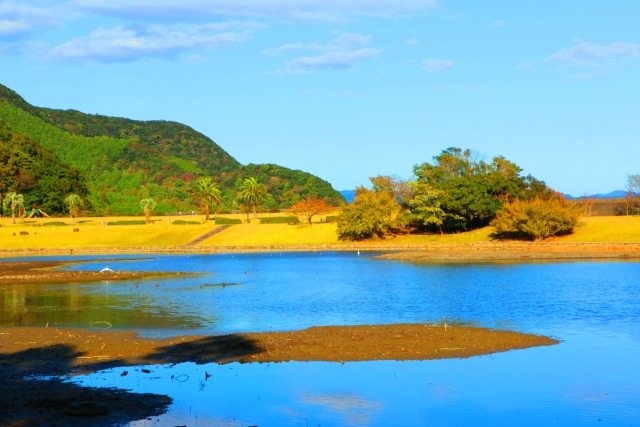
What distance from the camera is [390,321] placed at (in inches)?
1217

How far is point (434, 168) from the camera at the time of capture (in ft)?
341

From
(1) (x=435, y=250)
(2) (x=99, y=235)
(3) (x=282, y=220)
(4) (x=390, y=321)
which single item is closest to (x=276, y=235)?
(3) (x=282, y=220)

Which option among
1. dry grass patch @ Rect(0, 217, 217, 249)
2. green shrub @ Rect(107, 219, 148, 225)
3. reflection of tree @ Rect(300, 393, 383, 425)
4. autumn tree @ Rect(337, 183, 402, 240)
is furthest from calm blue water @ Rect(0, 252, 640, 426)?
green shrub @ Rect(107, 219, 148, 225)

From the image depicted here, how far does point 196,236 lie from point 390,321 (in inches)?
3005

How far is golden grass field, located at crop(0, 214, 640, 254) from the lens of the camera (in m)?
91.2

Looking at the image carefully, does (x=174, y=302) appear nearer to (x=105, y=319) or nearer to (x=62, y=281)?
(x=105, y=319)

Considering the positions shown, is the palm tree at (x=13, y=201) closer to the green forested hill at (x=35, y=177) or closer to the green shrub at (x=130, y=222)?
the green forested hill at (x=35, y=177)

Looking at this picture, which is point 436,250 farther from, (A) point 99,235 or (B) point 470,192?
(A) point 99,235

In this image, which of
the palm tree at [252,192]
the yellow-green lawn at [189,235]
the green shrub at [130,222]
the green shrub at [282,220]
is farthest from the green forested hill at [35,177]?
the green shrub at [282,220]

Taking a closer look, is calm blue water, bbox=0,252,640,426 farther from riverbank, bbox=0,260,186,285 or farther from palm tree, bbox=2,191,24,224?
palm tree, bbox=2,191,24,224

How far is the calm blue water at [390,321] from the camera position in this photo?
17203mm

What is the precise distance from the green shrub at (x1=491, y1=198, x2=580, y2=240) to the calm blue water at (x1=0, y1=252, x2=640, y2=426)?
64.0 ft

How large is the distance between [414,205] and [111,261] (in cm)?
4001

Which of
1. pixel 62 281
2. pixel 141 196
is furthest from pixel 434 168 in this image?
pixel 141 196
